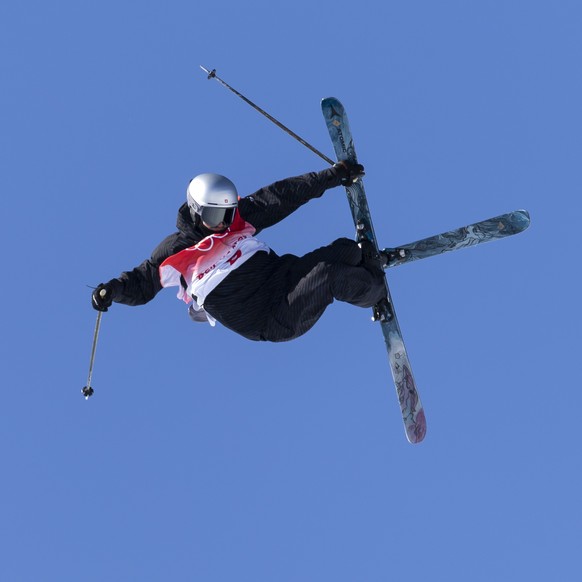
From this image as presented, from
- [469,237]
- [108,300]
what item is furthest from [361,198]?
[108,300]

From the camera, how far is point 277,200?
998 cm

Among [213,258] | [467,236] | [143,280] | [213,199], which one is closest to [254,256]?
[213,258]

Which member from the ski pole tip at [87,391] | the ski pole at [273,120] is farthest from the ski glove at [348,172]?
the ski pole tip at [87,391]

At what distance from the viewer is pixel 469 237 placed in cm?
1138

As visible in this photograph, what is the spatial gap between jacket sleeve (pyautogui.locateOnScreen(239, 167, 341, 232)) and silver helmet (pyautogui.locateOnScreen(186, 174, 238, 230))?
15.9 inches

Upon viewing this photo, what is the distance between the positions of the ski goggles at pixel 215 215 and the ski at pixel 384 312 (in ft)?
6.78

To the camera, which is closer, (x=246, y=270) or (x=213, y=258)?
(x=213, y=258)

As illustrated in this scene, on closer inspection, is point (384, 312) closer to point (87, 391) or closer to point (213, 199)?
point (213, 199)

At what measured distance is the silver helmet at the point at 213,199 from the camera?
9.29 m

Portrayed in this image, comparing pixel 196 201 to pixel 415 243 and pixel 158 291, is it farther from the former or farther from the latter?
pixel 415 243

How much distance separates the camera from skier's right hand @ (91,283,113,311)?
32.6 feet

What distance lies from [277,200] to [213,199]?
944 millimetres

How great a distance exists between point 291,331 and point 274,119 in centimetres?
274

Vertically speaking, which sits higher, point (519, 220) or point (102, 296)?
point (519, 220)
